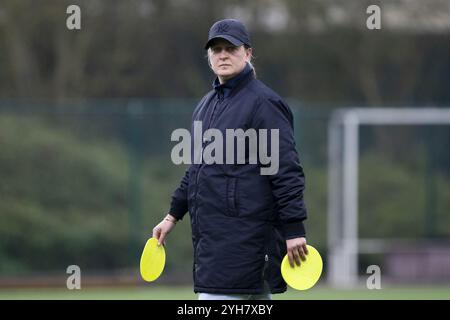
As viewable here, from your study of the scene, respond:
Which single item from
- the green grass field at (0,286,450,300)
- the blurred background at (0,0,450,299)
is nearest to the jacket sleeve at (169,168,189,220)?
the green grass field at (0,286,450,300)

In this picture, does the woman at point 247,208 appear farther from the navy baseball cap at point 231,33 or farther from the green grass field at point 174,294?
the green grass field at point 174,294

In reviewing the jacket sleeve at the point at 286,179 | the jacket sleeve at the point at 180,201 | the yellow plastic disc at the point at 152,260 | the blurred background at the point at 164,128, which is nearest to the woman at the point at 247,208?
the jacket sleeve at the point at 286,179

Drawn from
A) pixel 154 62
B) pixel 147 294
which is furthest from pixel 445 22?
pixel 147 294

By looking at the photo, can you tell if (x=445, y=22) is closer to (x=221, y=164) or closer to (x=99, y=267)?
(x=99, y=267)

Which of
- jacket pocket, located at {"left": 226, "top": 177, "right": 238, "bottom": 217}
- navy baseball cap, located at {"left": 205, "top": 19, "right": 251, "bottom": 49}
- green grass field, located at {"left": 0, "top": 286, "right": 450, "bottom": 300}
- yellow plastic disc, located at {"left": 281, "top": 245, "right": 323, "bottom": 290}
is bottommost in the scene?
green grass field, located at {"left": 0, "top": 286, "right": 450, "bottom": 300}

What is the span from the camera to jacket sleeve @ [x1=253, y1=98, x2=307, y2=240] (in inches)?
235

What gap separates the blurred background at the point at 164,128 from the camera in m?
16.4

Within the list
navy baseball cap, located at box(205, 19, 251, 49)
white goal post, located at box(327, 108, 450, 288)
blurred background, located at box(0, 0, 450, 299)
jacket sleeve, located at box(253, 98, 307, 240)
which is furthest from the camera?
white goal post, located at box(327, 108, 450, 288)

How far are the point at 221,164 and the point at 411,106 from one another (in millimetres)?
13043

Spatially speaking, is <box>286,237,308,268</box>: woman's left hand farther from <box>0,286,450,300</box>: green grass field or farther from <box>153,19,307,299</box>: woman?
<box>0,286,450,300</box>: green grass field

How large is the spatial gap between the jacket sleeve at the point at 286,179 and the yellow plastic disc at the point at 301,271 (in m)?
0.15

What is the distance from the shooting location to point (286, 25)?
20.8 metres

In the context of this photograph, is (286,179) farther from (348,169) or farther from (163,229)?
(348,169)

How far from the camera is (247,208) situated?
6.03 m
